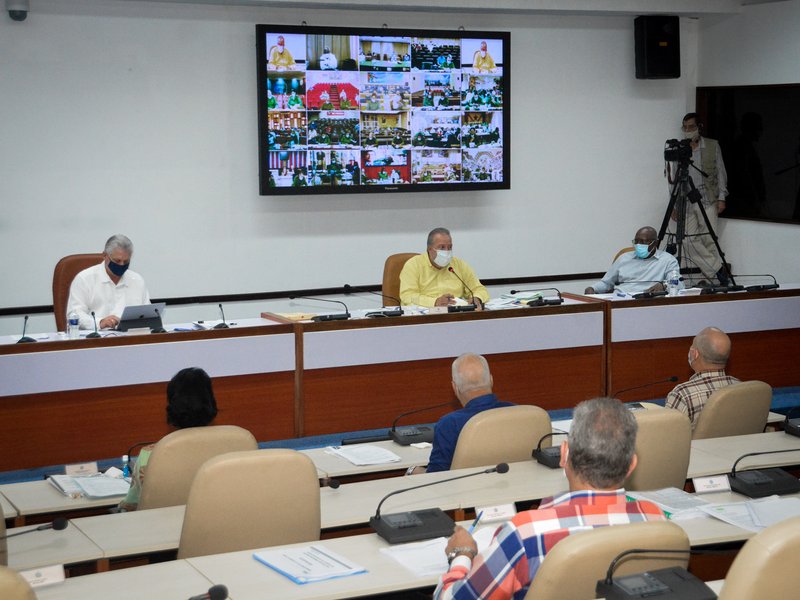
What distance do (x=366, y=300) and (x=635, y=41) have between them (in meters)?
3.45

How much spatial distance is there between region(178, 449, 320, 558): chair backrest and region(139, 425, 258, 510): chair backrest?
0.46m

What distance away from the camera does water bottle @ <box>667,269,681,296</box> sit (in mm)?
7265

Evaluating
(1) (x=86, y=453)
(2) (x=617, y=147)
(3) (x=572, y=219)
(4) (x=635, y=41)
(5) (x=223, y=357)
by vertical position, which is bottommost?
(1) (x=86, y=453)

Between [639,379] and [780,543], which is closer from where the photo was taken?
[780,543]

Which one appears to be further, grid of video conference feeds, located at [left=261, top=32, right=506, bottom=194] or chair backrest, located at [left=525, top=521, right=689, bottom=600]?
grid of video conference feeds, located at [left=261, top=32, right=506, bottom=194]

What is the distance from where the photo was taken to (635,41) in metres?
9.58

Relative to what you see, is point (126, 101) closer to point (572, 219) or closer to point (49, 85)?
point (49, 85)

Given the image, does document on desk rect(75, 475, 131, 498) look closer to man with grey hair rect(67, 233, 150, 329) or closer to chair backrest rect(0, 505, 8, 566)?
chair backrest rect(0, 505, 8, 566)

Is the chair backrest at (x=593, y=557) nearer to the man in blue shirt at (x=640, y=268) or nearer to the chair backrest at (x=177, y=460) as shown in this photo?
the chair backrest at (x=177, y=460)

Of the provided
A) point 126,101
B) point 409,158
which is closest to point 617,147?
point 409,158

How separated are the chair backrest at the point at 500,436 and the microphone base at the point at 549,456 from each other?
71 millimetres

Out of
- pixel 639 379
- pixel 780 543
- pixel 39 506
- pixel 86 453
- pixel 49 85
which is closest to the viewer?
pixel 780 543

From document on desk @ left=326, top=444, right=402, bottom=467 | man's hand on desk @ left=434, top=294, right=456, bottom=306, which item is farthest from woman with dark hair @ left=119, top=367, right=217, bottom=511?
man's hand on desk @ left=434, top=294, right=456, bottom=306

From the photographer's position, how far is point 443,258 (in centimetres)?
696
